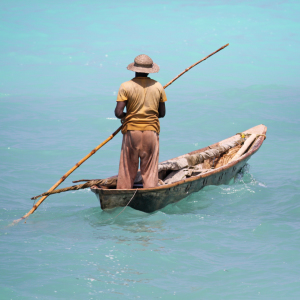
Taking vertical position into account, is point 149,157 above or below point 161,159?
below

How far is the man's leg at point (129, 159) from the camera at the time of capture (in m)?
5.88

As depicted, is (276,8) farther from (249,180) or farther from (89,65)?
(249,180)

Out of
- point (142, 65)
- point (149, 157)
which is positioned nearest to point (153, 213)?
point (149, 157)

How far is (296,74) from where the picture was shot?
26.5 meters

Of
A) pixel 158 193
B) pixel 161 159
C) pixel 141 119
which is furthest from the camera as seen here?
pixel 161 159

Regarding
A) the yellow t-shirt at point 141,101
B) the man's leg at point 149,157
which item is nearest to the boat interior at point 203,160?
the man's leg at point 149,157

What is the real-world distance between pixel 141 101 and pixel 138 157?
790 millimetres

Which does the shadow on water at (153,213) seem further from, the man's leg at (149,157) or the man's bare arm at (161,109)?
the man's bare arm at (161,109)

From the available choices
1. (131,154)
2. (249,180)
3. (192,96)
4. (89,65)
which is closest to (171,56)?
(89,65)

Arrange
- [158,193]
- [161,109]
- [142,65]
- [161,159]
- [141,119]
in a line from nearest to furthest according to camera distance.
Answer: [142,65] < [141,119] < [161,109] < [158,193] < [161,159]

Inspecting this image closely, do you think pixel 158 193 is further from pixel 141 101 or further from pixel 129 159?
pixel 141 101

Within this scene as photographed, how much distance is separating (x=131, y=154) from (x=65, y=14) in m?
33.5

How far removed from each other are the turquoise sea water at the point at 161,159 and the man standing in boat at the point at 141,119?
0.55m

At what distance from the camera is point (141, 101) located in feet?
18.7
